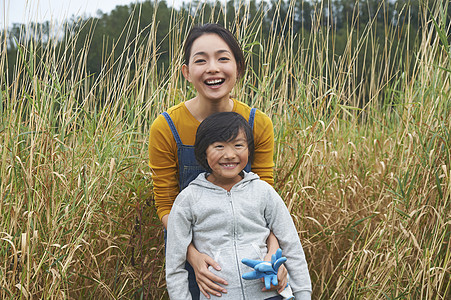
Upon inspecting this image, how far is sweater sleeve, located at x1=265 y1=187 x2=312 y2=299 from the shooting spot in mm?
1585

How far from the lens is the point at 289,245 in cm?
160

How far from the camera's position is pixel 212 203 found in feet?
5.18

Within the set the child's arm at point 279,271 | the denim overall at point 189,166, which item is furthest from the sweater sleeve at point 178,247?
the child's arm at point 279,271

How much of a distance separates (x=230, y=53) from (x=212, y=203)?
0.52m

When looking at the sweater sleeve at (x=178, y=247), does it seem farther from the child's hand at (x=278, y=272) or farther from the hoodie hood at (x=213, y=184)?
the child's hand at (x=278, y=272)

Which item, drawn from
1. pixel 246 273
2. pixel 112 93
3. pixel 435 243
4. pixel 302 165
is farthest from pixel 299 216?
pixel 112 93

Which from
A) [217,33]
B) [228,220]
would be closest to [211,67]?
[217,33]

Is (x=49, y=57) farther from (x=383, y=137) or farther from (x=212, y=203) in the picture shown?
(x=383, y=137)

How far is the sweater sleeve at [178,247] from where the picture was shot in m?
1.58

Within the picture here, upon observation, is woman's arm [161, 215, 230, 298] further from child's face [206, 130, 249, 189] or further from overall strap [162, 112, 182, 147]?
overall strap [162, 112, 182, 147]

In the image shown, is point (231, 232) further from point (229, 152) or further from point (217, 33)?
point (217, 33)

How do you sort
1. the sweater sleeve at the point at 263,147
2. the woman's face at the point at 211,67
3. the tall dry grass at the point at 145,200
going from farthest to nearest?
1. the tall dry grass at the point at 145,200
2. the sweater sleeve at the point at 263,147
3. the woman's face at the point at 211,67

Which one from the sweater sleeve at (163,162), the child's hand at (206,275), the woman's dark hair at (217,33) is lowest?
the child's hand at (206,275)

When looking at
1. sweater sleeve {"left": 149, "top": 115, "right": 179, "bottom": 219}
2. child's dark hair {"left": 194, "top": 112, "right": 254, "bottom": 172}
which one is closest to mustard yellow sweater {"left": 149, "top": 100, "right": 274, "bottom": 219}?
sweater sleeve {"left": 149, "top": 115, "right": 179, "bottom": 219}
